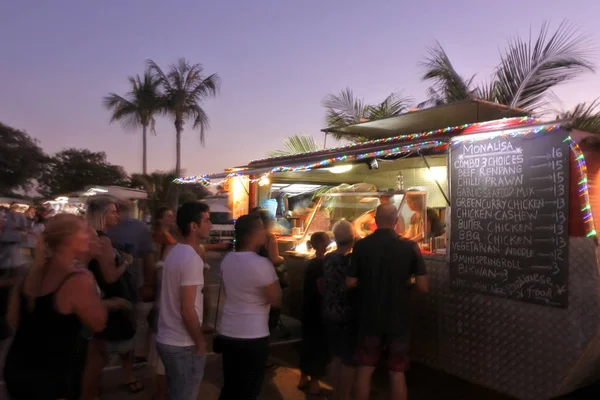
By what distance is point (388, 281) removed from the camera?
13.0ft

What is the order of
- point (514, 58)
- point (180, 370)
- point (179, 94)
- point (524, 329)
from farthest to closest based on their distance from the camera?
point (179, 94) → point (514, 58) → point (524, 329) → point (180, 370)

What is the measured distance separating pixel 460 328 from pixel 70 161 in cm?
4906

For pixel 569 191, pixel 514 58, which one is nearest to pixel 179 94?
pixel 514 58

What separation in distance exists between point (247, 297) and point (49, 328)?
118cm

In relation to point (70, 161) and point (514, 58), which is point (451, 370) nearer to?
point (514, 58)

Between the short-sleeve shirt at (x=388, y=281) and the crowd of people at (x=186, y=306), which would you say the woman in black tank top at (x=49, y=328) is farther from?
the short-sleeve shirt at (x=388, y=281)

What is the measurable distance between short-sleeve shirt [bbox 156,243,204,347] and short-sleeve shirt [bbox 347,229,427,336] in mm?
1449

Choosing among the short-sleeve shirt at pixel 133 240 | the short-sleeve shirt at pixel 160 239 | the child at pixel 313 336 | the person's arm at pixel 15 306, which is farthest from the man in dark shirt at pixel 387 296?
the person's arm at pixel 15 306

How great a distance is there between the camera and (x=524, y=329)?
4094mm

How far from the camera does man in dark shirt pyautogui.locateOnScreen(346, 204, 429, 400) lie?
3.95 m

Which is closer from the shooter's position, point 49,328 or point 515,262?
point 49,328

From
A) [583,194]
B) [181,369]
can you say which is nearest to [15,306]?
[181,369]

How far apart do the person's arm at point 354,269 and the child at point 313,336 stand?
0.77m

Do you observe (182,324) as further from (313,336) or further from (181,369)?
(313,336)
